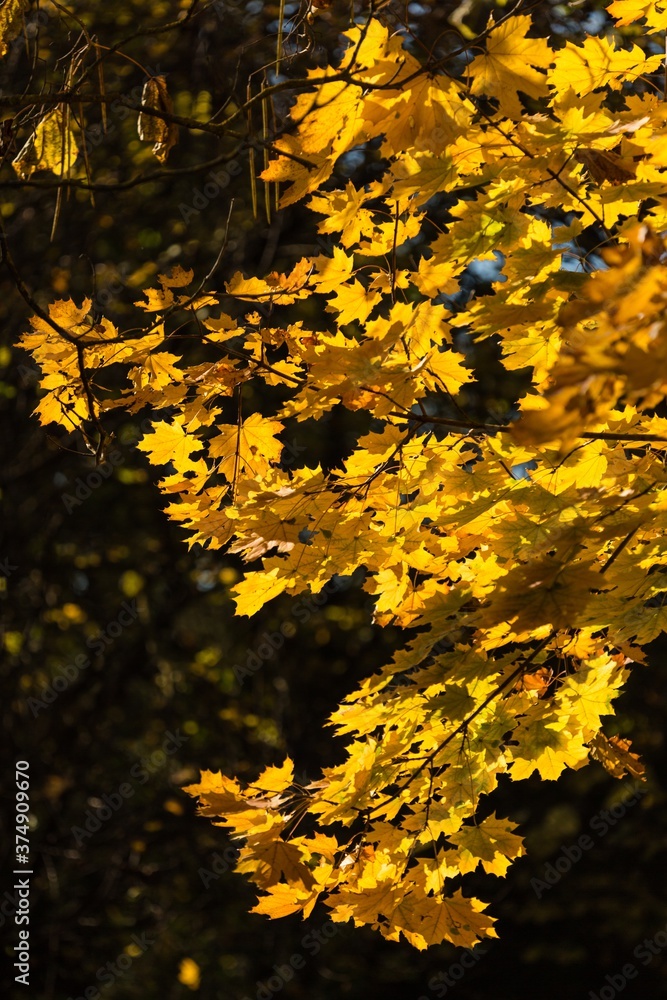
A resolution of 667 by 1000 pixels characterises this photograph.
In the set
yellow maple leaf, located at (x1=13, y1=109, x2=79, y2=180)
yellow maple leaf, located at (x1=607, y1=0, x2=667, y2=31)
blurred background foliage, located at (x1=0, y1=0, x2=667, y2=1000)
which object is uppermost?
yellow maple leaf, located at (x1=607, y1=0, x2=667, y2=31)

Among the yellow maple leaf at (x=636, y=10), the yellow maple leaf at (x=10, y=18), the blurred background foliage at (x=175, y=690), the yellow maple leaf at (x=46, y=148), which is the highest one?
the yellow maple leaf at (x=10, y=18)

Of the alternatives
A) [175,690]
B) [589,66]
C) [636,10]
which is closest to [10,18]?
[589,66]

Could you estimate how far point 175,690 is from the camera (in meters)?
6.62

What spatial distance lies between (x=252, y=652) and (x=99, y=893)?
1.70 metres

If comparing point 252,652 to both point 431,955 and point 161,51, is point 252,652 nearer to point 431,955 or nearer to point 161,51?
point 431,955

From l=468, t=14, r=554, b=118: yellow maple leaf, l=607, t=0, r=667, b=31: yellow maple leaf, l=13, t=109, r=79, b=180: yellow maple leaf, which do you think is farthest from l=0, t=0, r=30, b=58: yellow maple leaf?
l=607, t=0, r=667, b=31: yellow maple leaf

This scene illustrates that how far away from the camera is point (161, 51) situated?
631 centimetres

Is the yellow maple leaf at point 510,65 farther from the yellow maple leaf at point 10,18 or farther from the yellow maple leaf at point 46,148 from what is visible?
the yellow maple leaf at point 10,18

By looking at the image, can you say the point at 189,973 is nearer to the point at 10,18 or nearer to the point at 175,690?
the point at 175,690

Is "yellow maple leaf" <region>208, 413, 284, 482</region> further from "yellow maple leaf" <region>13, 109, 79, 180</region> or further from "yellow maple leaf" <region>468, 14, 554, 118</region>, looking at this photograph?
"yellow maple leaf" <region>468, 14, 554, 118</region>

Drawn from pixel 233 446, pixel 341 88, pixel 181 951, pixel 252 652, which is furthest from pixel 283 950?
pixel 341 88

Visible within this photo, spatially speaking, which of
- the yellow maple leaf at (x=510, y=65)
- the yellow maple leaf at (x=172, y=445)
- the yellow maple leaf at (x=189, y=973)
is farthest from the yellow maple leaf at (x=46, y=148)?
the yellow maple leaf at (x=189, y=973)

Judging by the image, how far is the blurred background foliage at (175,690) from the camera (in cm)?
610

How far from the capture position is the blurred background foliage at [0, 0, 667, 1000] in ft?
20.0
